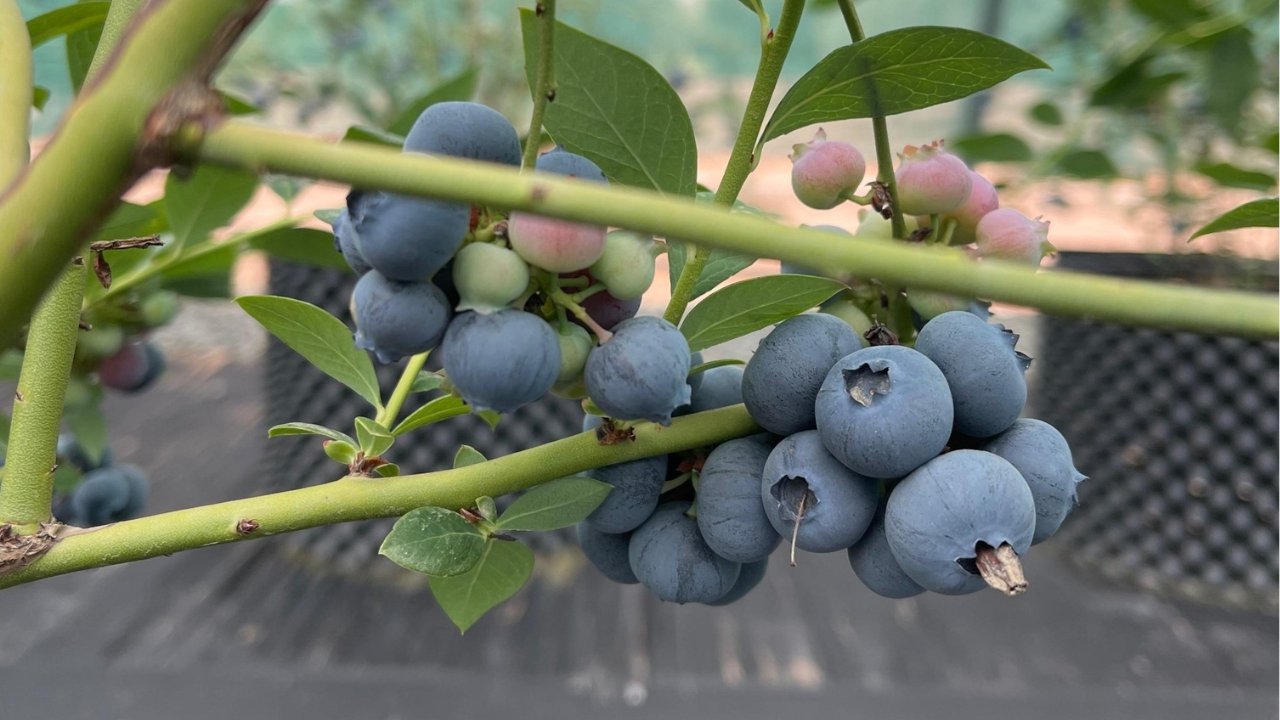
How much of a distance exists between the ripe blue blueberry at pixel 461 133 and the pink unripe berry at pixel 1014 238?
0.16 metres

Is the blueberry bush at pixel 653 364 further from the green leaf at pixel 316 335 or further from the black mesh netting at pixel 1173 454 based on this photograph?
the black mesh netting at pixel 1173 454

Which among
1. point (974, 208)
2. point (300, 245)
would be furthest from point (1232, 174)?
point (300, 245)

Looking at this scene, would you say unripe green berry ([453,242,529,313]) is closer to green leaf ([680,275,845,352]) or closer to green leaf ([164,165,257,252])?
green leaf ([680,275,845,352])

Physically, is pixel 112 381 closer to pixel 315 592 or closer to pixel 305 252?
pixel 305 252

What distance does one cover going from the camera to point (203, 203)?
467 millimetres

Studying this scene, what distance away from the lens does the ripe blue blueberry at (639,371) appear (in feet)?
0.66

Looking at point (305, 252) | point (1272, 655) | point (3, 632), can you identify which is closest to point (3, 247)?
point (305, 252)

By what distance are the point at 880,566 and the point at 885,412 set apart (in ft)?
0.18

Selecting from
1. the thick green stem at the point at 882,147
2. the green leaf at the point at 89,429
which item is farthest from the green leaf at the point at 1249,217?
the green leaf at the point at 89,429

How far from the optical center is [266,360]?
3.51 feet

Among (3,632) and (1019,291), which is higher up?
(1019,291)

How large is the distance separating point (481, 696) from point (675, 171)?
0.62m

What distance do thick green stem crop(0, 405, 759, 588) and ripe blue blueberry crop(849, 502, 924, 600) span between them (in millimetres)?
46

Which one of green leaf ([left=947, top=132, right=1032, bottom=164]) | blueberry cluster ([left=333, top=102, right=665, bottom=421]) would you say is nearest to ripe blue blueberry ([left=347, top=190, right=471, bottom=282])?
blueberry cluster ([left=333, top=102, right=665, bottom=421])
